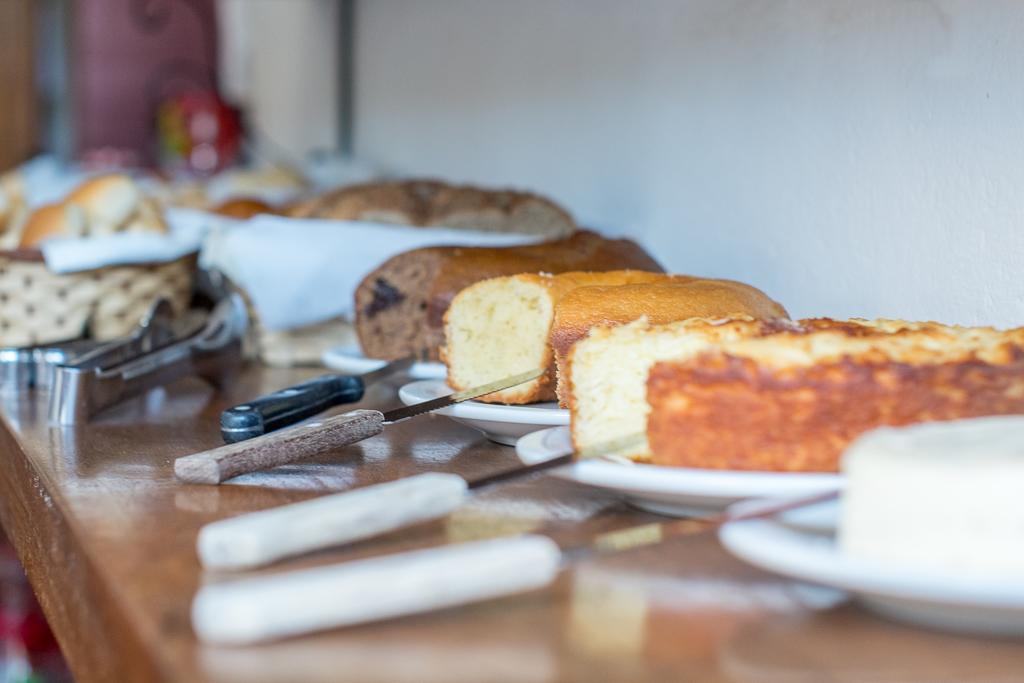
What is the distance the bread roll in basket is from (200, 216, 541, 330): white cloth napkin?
11 cm

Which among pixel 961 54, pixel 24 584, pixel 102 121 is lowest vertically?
pixel 24 584

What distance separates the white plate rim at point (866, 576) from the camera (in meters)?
0.53

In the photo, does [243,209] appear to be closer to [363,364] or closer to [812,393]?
[363,364]

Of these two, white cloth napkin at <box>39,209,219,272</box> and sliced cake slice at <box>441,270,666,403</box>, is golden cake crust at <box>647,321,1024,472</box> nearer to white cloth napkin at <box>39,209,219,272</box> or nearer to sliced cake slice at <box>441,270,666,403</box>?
sliced cake slice at <box>441,270,666,403</box>

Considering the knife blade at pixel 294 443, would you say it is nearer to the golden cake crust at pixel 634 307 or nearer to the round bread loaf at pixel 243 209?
the golden cake crust at pixel 634 307

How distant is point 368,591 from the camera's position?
550mm

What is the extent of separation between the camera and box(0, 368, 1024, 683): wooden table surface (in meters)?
0.55

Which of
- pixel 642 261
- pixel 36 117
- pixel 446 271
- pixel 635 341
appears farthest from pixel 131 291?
pixel 36 117

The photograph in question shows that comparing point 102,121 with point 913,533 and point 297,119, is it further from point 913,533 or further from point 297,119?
point 913,533

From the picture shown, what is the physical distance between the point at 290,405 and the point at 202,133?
4009 millimetres

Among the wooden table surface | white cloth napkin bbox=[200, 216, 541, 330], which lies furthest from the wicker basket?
the wooden table surface

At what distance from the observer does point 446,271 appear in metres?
1.42

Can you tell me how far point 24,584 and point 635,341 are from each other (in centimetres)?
206

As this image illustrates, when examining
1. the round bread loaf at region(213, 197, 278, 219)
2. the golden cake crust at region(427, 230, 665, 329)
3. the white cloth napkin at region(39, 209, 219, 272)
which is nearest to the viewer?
the golden cake crust at region(427, 230, 665, 329)
